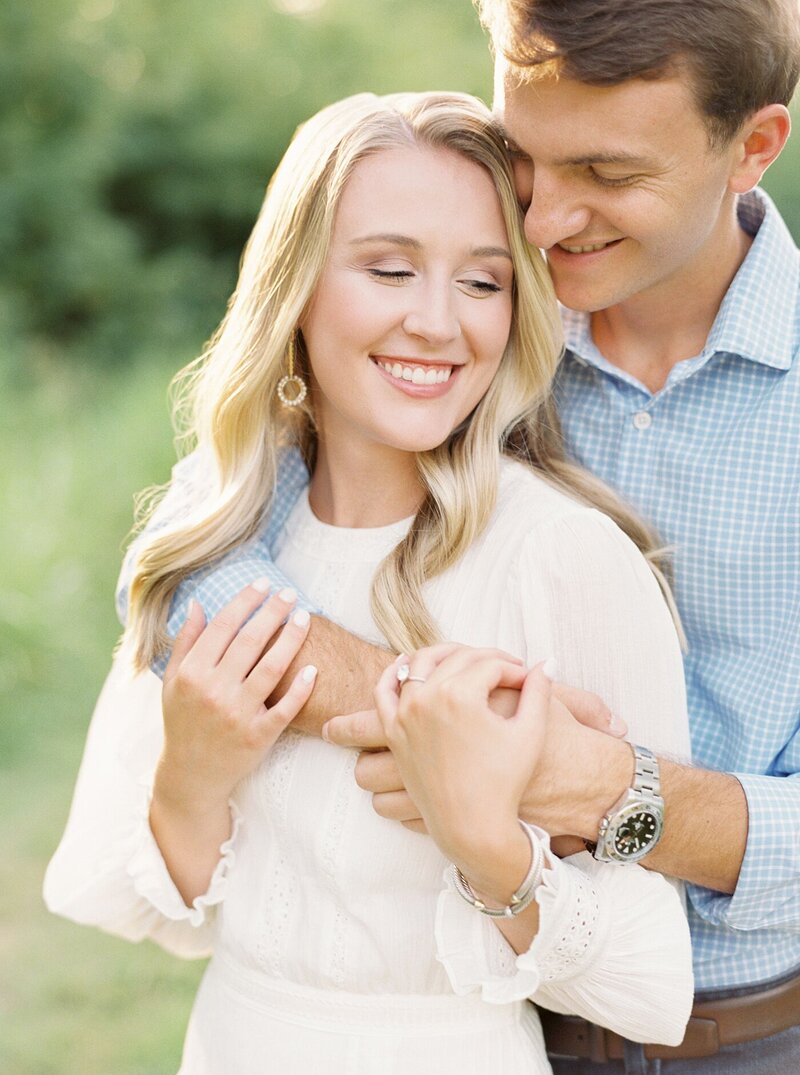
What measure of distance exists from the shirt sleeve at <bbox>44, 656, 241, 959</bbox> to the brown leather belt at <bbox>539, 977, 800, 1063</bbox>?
2.16 ft

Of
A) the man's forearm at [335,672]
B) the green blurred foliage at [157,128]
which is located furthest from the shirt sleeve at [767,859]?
the green blurred foliage at [157,128]

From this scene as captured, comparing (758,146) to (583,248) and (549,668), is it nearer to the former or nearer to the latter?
(583,248)

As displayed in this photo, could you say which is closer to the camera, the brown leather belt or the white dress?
the white dress

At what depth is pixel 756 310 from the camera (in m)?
2.21

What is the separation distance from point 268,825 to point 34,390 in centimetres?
714

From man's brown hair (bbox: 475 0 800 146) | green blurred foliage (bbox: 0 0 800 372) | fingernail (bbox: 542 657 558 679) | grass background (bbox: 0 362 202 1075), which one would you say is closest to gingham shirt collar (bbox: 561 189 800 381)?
man's brown hair (bbox: 475 0 800 146)

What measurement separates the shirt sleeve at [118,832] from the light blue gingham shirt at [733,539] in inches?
7.9

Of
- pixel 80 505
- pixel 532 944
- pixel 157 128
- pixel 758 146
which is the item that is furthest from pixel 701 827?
pixel 157 128

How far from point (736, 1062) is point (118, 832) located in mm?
1124

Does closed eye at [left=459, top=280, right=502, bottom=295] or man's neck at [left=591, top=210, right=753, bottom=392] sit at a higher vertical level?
closed eye at [left=459, top=280, right=502, bottom=295]

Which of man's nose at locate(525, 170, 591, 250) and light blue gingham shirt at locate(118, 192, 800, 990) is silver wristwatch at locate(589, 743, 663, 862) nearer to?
light blue gingham shirt at locate(118, 192, 800, 990)

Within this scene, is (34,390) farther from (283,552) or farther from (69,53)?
(283,552)

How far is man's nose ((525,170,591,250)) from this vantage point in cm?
212

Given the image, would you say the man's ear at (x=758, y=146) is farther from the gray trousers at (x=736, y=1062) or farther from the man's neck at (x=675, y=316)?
the gray trousers at (x=736, y=1062)
